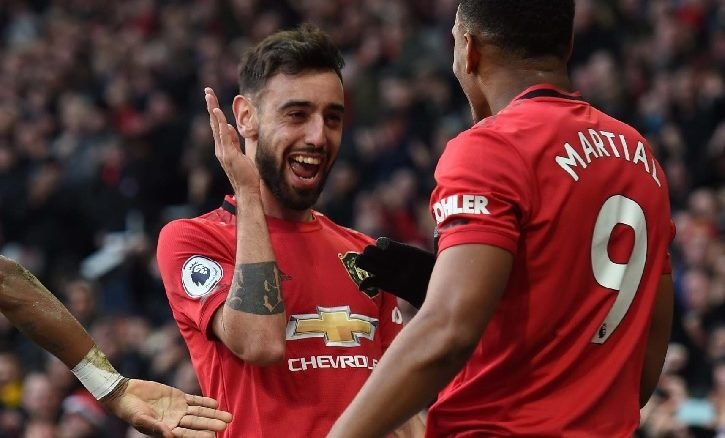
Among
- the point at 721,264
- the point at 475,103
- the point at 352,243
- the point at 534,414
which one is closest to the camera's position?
the point at 534,414

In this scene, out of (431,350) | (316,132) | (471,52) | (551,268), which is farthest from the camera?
(316,132)

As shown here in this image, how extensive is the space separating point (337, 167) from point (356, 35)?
3.18 metres

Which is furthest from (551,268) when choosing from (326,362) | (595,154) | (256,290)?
(326,362)

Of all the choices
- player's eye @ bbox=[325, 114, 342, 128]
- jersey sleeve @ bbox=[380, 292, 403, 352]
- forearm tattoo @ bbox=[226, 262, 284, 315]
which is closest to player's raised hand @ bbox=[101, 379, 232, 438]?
forearm tattoo @ bbox=[226, 262, 284, 315]

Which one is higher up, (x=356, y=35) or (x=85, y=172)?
(x=356, y=35)

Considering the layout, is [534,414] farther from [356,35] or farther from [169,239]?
[356,35]

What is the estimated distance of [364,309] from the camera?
4539mm

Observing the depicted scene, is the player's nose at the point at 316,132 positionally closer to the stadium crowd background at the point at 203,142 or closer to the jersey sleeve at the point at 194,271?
the jersey sleeve at the point at 194,271

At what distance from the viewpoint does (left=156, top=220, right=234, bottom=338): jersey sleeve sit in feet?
13.9

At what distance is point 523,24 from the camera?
3.40 m

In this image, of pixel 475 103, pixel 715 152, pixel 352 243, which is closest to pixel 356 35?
pixel 715 152

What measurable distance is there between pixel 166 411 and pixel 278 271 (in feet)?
1.86

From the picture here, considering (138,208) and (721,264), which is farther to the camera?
(138,208)

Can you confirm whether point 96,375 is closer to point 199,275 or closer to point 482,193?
point 199,275
